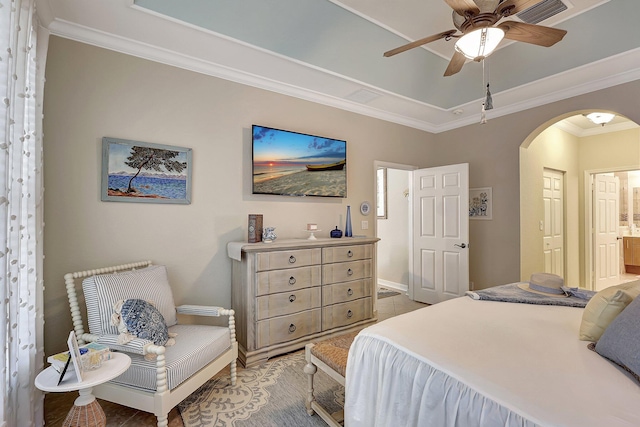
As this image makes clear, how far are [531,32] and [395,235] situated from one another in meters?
4.10

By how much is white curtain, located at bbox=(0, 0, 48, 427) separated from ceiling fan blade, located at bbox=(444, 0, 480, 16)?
2.07 meters

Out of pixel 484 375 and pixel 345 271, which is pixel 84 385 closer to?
pixel 484 375

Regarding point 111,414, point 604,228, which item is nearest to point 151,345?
point 111,414

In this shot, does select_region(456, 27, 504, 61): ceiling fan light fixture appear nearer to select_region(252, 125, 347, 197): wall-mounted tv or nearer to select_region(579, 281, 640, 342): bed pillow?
select_region(579, 281, 640, 342): bed pillow

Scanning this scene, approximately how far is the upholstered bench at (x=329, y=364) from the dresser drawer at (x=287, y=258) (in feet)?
3.02

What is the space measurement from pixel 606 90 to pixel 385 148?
2.42m

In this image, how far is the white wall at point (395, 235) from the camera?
550 cm

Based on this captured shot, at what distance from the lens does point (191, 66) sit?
284 cm

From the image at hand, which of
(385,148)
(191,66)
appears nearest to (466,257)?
(385,148)

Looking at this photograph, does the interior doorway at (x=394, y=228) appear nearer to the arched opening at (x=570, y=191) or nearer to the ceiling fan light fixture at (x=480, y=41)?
the arched opening at (x=570, y=191)

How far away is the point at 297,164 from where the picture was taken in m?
3.46

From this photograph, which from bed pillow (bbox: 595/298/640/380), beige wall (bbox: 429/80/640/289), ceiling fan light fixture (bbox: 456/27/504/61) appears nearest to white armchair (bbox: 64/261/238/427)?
bed pillow (bbox: 595/298/640/380)

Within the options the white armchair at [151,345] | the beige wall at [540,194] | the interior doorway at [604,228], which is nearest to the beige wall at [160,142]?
the white armchair at [151,345]

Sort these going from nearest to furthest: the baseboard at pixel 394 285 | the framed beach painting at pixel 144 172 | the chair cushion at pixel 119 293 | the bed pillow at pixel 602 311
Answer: the bed pillow at pixel 602 311, the chair cushion at pixel 119 293, the framed beach painting at pixel 144 172, the baseboard at pixel 394 285
